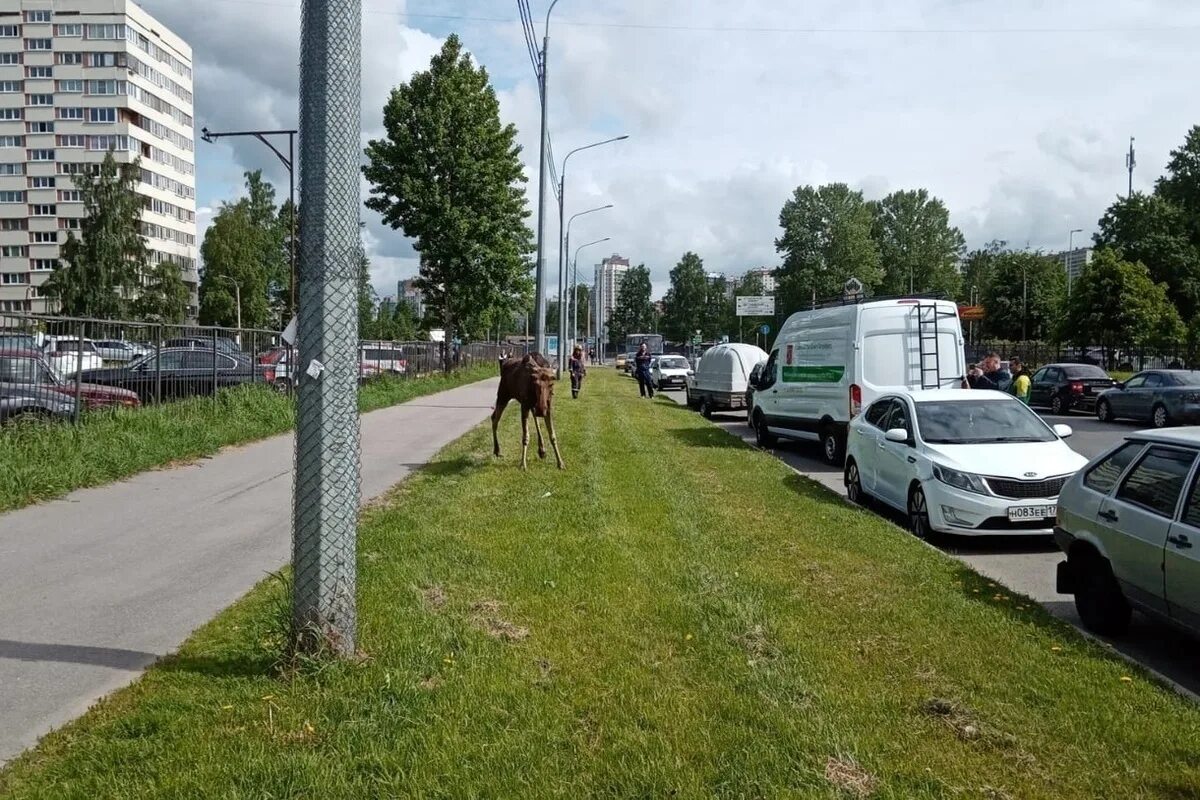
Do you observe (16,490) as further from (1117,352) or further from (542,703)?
(1117,352)

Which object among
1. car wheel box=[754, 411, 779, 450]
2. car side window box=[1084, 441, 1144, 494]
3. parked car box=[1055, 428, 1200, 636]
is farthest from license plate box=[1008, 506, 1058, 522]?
car wheel box=[754, 411, 779, 450]

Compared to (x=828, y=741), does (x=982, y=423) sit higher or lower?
higher

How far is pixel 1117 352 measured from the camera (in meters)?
50.4

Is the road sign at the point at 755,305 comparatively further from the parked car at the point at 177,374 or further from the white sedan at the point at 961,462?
the white sedan at the point at 961,462

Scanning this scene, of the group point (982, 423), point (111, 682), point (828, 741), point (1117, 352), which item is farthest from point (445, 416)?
point (1117, 352)

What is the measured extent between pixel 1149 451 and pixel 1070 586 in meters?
1.08

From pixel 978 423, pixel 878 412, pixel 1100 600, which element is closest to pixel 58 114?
pixel 878 412

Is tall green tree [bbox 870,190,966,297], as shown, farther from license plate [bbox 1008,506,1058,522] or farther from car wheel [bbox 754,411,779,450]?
license plate [bbox 1008,506,1058,522]

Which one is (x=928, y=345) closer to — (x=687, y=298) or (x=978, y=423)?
(x=978, y=423)

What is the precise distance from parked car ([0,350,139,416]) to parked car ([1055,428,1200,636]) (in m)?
11.8

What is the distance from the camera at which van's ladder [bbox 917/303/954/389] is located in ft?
47.5

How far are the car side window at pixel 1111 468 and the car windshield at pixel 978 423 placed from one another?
339 cm

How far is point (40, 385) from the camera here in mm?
12234

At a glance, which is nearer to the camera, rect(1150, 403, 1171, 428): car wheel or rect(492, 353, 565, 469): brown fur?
rect(492, 353, 565, 469): brown fur
